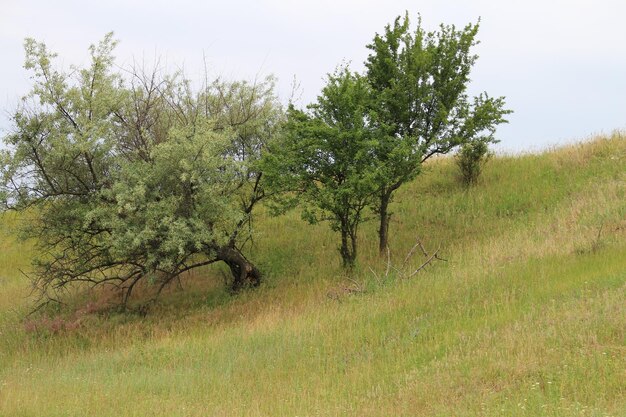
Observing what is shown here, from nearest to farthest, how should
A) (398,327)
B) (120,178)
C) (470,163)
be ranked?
(398,327), (120,178), (470,163)

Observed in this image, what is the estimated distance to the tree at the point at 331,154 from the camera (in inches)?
696

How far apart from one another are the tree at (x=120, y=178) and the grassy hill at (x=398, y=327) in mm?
2106

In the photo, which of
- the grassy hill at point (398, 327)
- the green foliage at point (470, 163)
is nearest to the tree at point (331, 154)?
the grassy hill at point (398, 327)

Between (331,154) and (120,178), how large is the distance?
6252 millimetres

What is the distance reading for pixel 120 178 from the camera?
56.8 ft

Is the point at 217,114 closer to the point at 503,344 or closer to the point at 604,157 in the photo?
the point at 503,344

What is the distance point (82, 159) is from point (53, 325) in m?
5.02

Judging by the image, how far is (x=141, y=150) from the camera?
18453 mm

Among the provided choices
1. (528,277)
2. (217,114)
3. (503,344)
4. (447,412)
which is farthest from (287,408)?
(217,114)

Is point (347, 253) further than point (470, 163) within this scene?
No

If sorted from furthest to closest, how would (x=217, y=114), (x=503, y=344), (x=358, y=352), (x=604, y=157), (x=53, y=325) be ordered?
(x=604, y=157) → (x=217, y=114) → (x=53, y=325) → (x=358, y=352) → (x=503, y=344)

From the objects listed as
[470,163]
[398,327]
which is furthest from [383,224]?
[398,327]

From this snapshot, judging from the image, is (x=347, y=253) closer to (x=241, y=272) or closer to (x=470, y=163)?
Answer: (x=241, y=272)

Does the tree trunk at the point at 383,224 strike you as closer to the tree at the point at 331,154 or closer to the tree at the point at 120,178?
the tree at the point at 331,154
